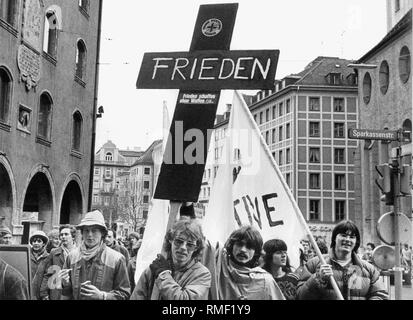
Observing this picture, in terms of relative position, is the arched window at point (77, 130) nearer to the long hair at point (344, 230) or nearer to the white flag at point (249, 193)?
the white flag at point (249, 193)

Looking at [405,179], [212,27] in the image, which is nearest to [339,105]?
[405,179]

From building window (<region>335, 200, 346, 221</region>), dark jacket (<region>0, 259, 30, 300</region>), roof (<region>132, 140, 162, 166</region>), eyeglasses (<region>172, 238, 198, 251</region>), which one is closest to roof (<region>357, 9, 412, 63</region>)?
building window (<region>335, 200, 346, 221</region>)

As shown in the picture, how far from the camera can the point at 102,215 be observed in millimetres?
3600

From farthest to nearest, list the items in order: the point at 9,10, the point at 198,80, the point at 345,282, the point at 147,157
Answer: the point at 9,10, the point at 147,157, the point at 198,80, the point at 345,282

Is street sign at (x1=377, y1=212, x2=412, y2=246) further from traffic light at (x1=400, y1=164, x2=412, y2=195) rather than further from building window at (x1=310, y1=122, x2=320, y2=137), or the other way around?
building window at (x1=310, y1=122, x2=320, y2=137)

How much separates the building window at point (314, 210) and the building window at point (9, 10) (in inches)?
96.1

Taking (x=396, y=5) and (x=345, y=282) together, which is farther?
(x=396, y=5)

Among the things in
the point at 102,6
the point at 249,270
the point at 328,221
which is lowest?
the point at 249,270

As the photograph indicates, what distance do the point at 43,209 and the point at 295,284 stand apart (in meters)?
2.19

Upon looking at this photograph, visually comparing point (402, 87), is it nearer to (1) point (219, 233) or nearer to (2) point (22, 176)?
(1) point (219, 233)

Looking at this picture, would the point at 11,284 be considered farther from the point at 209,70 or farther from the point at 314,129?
the point at 314,129

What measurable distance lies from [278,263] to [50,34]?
7.72 feet

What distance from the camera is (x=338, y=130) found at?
145 inches

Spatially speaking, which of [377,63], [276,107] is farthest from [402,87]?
[276,107]
